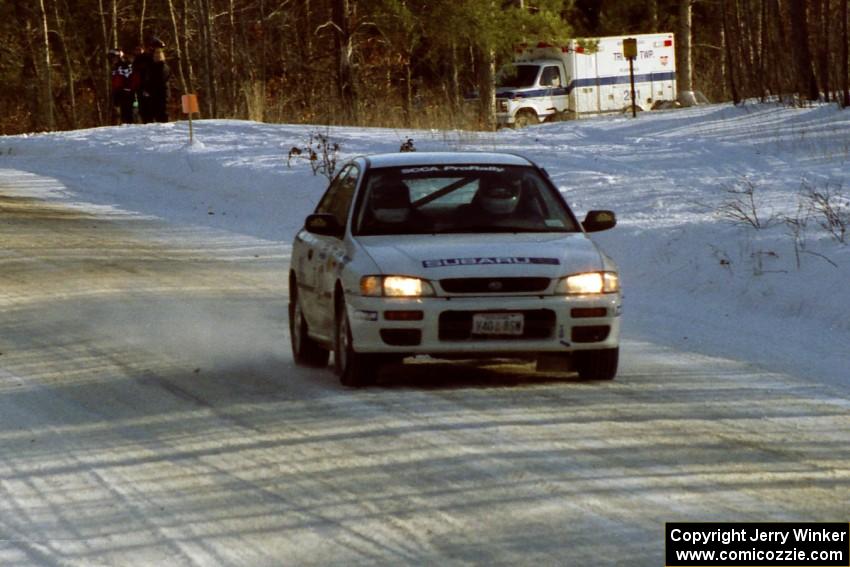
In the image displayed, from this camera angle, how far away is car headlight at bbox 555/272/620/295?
32.8 feet

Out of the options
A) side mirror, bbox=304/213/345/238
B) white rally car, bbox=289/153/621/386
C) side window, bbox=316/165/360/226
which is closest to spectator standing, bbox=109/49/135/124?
side window, bbox=316/165/360/226

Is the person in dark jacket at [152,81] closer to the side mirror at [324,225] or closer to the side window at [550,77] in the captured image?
the side window at [550,77]

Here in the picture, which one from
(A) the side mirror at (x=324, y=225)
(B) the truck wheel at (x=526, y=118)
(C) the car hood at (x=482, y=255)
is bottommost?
Result: (B) the truck wheel at (x=526, y=118)

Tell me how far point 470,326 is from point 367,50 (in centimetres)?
5409

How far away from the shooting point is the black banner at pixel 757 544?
6301 millimetres

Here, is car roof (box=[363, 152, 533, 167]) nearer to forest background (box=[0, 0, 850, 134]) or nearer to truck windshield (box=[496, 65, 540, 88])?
forest background (box=[0, 0, 850, 134])

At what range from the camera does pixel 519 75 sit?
47219 mm

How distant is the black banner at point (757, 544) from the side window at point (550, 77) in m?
40.6

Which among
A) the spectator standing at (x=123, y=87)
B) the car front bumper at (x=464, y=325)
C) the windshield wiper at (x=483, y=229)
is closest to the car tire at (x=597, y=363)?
the car front bumper at (x=464, y=325)

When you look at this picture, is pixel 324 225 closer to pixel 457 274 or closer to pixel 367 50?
pixel 457 274

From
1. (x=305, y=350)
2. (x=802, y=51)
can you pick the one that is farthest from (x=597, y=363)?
(x=802, y=51)

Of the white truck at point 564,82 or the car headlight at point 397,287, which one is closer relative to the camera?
the car headlight at point 397,287

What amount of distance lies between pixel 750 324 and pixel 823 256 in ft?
5.64

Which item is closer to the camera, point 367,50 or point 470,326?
point 470,326
